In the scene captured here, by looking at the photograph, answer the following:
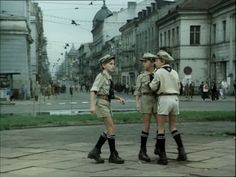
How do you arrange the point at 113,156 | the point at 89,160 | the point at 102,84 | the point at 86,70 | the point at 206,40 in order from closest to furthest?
1. the point at 206,40
2. the point at 102,84
3. the point at 113,156
4. the point at 89,160
5. the point at 86,70

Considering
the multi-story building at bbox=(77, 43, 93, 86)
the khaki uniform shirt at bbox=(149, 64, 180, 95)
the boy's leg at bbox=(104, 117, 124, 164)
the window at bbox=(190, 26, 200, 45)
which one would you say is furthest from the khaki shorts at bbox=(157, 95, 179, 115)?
the multi-story building at bbox=(77, 43, 93, 86)

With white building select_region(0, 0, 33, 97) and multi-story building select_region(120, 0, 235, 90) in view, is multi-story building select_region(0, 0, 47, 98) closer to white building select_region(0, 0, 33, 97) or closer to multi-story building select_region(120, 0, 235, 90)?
white building select_region(0, 0, 33, 97)

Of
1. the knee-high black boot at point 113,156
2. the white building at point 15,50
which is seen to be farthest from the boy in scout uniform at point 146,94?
the white building at point 15,50

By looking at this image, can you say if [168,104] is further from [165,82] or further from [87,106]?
[87,106]

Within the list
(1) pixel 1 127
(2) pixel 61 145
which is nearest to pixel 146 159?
(2) pixel 61 145

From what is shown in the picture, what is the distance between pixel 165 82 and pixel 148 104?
110 centimetres

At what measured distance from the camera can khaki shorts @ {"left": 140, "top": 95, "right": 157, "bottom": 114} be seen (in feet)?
24.3

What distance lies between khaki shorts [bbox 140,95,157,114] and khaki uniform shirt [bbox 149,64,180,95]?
0.98m

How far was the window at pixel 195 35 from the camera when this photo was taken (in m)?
4.22

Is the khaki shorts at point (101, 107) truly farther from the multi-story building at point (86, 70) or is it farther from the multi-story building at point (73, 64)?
the multi-story building at point (73, 64)

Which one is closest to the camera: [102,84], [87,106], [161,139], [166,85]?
[166,85]

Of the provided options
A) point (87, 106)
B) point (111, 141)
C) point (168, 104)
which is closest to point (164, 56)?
point (168, 104)

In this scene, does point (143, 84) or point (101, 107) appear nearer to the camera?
point (143, 84)

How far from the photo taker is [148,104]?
24.4 ft
